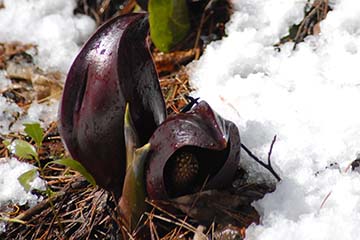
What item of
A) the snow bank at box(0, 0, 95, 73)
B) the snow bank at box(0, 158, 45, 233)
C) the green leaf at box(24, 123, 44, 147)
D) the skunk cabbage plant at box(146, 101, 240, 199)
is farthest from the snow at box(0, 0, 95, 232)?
the skunk cabbage plant at box(146, 101, 240, 199)

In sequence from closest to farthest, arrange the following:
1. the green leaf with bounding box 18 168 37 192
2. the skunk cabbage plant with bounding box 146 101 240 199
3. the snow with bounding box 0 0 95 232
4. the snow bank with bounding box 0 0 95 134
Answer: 1. the skunk cabbage plant with bounding box 146 101 240 199
2. the green leaf with bounding box 18 168 37 192
3. the snow with bounding box 0 0 95 232
4. the snow bank with bounding box 0 0 95 134

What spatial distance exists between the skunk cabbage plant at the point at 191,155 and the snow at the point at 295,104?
13 cm

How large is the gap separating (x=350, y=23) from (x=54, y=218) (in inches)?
38.5

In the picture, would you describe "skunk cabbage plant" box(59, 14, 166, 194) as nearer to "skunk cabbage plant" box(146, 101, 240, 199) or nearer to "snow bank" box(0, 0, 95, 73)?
"skunk cabbage plant" box(146, 101, 240, 199)

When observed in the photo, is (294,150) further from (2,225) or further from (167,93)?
(2,225)

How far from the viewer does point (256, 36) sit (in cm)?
191

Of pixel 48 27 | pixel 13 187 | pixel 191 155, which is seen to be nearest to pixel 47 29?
pixel 48 27

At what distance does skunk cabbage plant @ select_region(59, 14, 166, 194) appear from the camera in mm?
1371

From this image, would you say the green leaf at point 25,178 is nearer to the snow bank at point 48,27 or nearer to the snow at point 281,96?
the snow at point 281,96

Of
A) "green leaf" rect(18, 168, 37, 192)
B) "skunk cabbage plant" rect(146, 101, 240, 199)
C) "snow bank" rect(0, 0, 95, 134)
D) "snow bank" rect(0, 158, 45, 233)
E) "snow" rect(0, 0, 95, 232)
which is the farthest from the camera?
"snow bank" rect(0, 0, 95, 134)

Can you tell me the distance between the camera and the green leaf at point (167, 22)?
1.91m

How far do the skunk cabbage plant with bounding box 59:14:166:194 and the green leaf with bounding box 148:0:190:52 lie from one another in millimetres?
481

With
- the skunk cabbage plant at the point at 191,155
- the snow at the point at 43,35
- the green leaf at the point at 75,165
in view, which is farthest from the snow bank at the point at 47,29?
the skunk cabbage plant at the point at 191,155

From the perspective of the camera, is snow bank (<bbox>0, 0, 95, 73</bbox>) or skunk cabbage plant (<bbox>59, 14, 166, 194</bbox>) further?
snow bank (<bbox>0, 0, 95, 73</bbox>)
